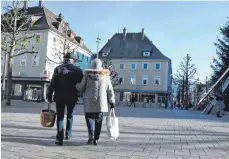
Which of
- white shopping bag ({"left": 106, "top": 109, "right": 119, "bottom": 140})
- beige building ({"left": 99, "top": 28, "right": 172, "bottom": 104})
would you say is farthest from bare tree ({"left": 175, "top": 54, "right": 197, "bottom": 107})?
white shopping bag ({"left": 106, "top": 109, "right": 119, "bottom": 140})

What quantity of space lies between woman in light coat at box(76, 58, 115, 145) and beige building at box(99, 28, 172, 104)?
5272cm

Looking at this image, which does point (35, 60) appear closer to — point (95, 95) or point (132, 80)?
point (132, 80)

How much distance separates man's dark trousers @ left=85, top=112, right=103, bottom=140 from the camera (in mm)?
5812

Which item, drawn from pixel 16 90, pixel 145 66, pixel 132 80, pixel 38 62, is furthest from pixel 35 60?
pixel 145 66

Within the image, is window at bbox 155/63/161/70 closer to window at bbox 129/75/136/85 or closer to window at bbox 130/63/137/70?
window at bbox 130/63/137/70

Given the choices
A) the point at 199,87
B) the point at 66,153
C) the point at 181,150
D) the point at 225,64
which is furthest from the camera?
the point at 199,87

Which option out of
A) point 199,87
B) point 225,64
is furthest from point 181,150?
point 199,87

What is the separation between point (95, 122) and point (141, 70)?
179ft

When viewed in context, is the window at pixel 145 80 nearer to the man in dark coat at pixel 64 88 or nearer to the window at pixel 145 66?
the window at pixel 145 66

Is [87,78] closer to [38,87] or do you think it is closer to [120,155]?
[120,155]

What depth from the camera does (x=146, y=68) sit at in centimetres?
5969

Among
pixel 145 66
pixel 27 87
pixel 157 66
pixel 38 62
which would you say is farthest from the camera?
pixel 145 66

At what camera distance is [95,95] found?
227 inches

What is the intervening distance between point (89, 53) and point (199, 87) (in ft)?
75.3
